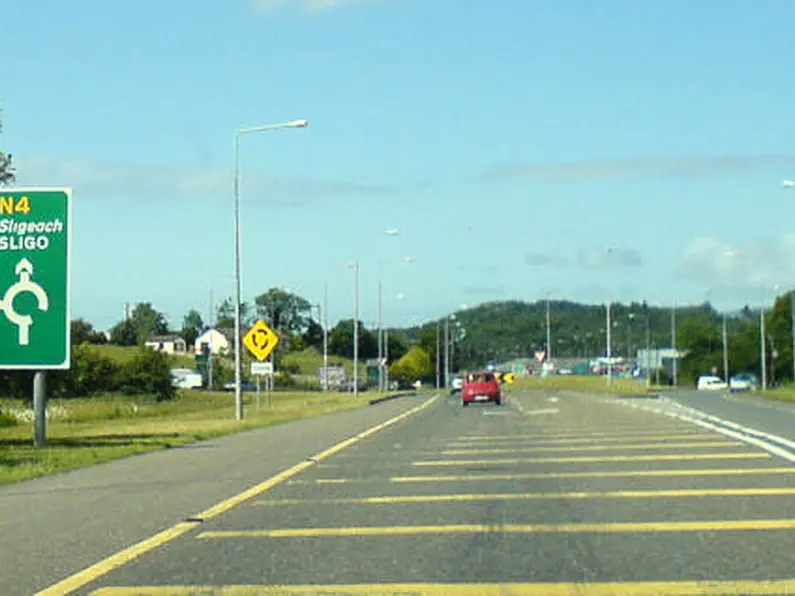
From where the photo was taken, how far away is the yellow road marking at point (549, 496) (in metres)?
16.8

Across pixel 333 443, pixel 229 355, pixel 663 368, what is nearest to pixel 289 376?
pixel 229 355

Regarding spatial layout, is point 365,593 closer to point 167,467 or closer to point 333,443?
point 167,467

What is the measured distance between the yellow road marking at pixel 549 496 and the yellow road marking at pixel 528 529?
2469 mm

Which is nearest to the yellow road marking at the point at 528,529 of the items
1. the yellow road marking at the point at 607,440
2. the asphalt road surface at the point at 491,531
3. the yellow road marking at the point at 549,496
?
the asphalt road surface at the point at 491,531

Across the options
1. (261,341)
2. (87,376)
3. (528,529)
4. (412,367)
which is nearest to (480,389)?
(261,341)

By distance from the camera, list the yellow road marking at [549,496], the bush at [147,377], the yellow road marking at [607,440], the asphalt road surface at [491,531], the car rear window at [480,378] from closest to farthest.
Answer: the asphalt road surface at [491,531] < the yellow road marking at [549,496] < the yellow road marking at [607,440] < the car rear window at [480,378] < the bush at [147,377]

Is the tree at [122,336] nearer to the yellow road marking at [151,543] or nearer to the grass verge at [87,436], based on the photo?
the grass verge at [87,436]

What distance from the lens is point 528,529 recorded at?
14.0 meters

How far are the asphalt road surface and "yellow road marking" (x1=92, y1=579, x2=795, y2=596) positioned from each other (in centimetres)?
2

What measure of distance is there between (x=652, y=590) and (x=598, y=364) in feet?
551

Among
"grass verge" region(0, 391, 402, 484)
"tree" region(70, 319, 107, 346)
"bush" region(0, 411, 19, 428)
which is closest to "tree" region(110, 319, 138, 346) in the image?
"tree" region(70, 319, 107, 346)

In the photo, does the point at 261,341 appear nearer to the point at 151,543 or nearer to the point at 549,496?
the point at 549,496

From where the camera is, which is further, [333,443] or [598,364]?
[598,364]

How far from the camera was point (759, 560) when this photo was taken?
11.7m
